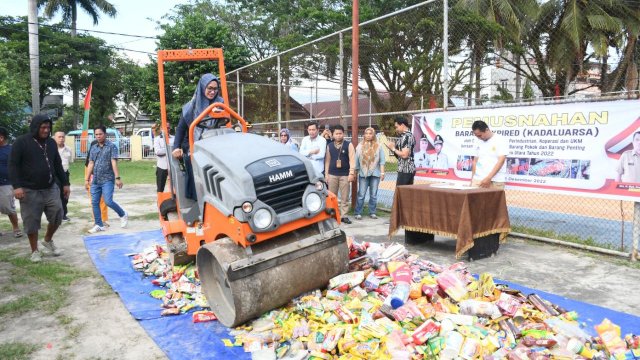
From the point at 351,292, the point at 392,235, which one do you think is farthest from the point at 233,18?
the point at 351,292

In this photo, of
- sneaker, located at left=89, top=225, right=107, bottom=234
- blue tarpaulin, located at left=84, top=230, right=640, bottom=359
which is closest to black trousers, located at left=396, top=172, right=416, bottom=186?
blue tarpaulin, located at left=84, top=230, right=640, bottom=359

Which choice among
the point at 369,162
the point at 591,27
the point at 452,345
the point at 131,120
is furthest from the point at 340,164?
the point at 131,120

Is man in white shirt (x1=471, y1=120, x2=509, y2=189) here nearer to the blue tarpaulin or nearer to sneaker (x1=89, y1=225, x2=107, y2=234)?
the blue tarpaulin

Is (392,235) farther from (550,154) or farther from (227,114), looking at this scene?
(227,114)

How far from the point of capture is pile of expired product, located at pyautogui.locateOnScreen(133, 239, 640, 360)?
3.14 metres

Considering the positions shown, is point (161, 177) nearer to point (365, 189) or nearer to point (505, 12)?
point (365, 189)

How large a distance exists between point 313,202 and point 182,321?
5.10 feet

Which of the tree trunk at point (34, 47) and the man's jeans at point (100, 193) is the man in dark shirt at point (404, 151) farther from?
the tree trunk at point (34, 47)

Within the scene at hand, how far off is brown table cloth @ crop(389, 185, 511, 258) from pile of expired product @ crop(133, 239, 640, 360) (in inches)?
51.3

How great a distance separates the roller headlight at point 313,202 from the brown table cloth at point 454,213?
2.32 m

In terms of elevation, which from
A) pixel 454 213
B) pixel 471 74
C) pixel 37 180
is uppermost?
pixel 471 74

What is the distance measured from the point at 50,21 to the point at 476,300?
1467 inches

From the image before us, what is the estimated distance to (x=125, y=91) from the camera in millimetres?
41219

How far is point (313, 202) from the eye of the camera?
3826mm
